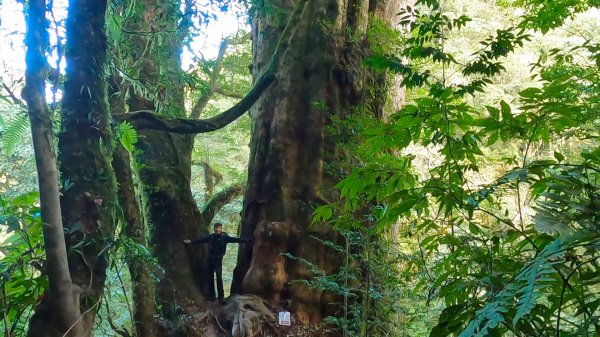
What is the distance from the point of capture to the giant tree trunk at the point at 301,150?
6.04 metres

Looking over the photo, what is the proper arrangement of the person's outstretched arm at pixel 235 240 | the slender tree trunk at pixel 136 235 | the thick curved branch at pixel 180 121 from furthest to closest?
1. the person's outstretched arm at pixel 235 240
2. the thick curved branch at pixel 180 121
3. the slender tree trunk at pixel 136 235

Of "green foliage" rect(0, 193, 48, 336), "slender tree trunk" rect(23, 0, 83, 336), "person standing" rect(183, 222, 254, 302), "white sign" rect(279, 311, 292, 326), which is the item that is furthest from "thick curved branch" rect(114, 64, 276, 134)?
"slender tree trunk" rect(23, 0, 83, 336)

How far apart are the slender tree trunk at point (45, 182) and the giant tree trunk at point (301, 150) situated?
3744 millimetres

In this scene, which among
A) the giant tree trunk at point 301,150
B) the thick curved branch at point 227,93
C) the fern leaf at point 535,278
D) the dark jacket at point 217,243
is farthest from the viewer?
the thick curved branch at point 227,93

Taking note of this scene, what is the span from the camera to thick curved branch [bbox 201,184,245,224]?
25.7 feet

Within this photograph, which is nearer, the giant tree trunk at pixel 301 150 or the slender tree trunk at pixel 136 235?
the slender tree trunk at pixel 136 235

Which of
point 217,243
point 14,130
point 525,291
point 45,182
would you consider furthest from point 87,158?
point 217,243

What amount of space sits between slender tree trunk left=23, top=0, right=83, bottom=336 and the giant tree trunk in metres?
3.74

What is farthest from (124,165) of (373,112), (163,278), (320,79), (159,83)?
(373,112)

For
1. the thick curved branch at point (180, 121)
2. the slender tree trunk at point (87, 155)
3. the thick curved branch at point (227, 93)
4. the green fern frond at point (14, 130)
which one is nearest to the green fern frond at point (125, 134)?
the slender tree trunk at point (87, 155)

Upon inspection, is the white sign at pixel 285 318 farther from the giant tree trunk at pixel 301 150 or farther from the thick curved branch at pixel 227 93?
the thick curved branch at pixel 227 93

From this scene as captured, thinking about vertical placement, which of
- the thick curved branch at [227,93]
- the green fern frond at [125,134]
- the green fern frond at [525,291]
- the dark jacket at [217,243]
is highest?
the thick curved branch at [227,93]

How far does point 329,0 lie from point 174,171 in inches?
122

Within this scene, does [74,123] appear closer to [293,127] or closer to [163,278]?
[163,278]
